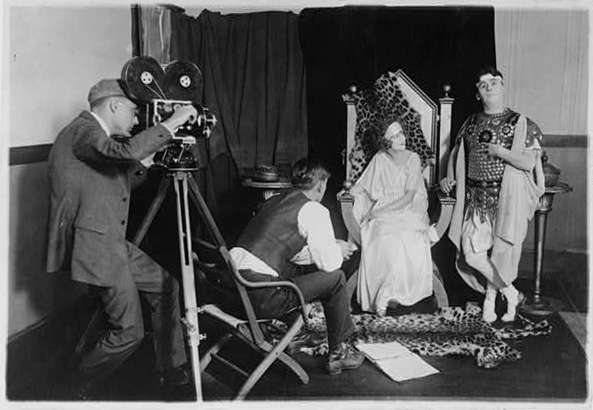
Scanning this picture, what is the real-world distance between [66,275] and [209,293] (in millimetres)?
935

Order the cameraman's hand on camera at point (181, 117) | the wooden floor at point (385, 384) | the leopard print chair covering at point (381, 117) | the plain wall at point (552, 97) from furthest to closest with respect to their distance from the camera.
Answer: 1. the leopard print chair covering at point (381, 117)
2. the plain wall at point (552, 97)
3. the wooden floor at point (385, 384)
4. the cameraman's hand on camera at point (181, 117)

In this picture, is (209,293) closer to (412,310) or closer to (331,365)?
(331,365)

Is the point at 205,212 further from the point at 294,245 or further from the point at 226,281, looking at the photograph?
the point at 294,245

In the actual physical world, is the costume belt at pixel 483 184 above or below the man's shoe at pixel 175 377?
above

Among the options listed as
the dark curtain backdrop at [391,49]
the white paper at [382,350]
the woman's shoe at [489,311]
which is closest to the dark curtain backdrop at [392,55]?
the dark curtain backdrop at [391,49]

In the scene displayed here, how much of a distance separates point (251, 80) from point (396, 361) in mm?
1933

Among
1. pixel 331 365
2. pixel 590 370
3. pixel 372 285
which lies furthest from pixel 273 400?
pixel 590 370

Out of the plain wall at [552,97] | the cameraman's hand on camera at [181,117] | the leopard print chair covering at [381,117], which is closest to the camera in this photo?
the cameraman's hand on camera at [181,117]

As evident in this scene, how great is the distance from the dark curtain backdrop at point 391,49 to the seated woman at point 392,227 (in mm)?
432

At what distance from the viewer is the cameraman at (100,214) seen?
2.43 m

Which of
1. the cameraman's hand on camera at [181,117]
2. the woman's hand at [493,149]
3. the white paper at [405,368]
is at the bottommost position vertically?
the white paper at [405,368]

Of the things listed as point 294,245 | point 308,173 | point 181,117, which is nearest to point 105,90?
point 181,117

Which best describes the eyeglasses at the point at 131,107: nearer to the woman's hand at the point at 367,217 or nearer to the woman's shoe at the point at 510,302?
the woman's hand at the point at 367,217

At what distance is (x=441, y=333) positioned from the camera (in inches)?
127
